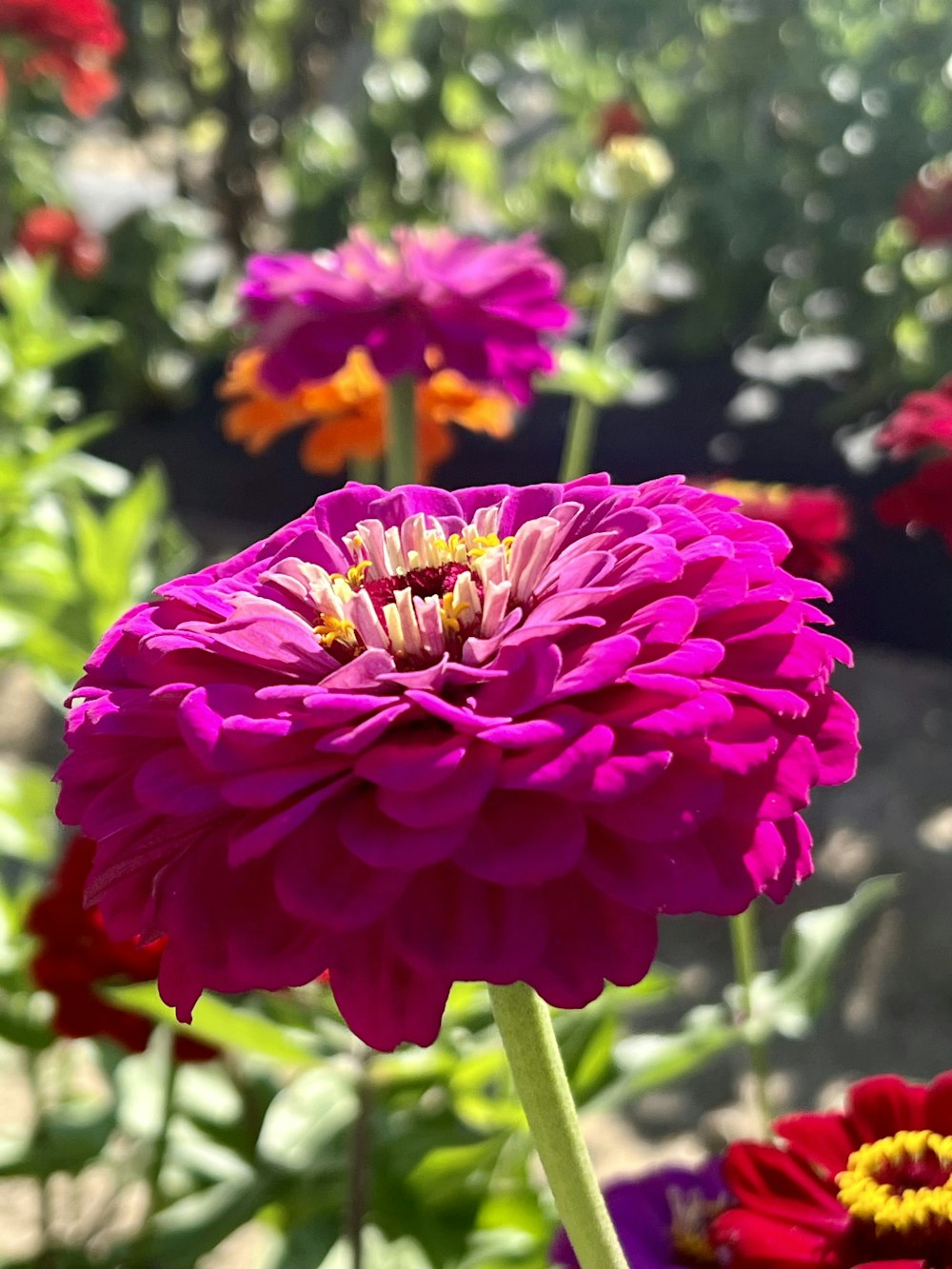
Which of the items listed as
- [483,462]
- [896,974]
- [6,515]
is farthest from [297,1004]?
[483,462]

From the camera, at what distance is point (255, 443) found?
1.03 meters

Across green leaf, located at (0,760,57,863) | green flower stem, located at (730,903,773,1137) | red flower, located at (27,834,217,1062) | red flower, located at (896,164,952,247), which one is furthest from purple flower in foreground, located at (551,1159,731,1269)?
red flower, located at (896,164,952,247)

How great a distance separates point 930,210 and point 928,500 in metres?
1.25

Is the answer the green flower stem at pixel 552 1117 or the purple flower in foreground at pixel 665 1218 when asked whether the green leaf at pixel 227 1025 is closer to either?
the purple flower in foreground at pixel 665 1218

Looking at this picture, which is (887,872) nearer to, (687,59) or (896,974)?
(896,974)

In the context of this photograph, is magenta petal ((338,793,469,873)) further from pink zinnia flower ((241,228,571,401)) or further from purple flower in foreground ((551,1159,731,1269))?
pink zinnia flower ((241,228,571,401))

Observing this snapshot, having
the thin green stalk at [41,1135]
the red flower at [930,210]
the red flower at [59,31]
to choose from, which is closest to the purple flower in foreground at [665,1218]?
the thin green stalk at [41,1135]

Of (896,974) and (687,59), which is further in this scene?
(687,59)

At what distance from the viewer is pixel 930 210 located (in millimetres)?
1897

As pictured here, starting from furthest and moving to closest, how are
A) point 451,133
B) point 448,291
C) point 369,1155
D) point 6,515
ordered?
point 451,133, point 6,515, point 448,291, point 369,1155

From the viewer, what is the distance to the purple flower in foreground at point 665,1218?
536mm

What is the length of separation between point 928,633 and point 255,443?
126cm

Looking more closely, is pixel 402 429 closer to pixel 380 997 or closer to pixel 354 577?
pixel 354 577

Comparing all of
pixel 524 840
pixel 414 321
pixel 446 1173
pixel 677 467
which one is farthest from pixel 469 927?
pixel 677 467
